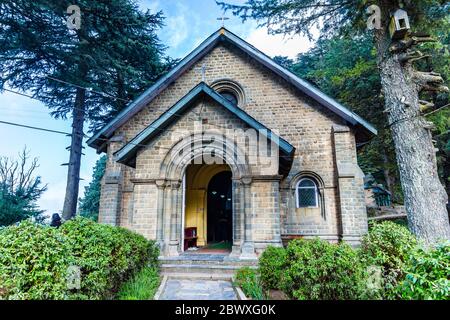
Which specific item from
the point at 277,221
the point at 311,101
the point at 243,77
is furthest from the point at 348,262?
the point at 243,77

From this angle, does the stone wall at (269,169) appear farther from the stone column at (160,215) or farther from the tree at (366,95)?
the tree at (366,95)

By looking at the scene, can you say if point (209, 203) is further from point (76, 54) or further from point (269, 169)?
point (76, 54)

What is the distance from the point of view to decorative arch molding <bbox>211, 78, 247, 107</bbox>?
37.5 feet

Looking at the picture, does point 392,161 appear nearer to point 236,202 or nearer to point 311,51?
point 236,202

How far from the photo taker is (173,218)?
8352 millimetres

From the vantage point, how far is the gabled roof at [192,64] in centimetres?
1026

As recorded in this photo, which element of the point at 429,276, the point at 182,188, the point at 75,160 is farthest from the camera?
the point at 75,160

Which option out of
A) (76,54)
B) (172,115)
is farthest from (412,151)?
(76,54)

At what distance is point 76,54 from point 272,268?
50.6 feet

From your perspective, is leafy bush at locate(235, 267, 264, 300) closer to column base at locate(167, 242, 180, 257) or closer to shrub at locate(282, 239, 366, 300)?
shrub at locate(282, 239, 366, 300)

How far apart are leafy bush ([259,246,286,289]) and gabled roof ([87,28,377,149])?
6563 mm

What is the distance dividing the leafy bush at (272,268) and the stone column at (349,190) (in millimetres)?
4378

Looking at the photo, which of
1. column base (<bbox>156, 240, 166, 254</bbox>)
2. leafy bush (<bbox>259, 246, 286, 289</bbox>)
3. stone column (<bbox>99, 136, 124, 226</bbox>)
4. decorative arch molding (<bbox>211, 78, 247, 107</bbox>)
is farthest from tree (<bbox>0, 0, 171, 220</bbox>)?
leafy bush (<bbox>259, 246, 286, 289</bbox>)
